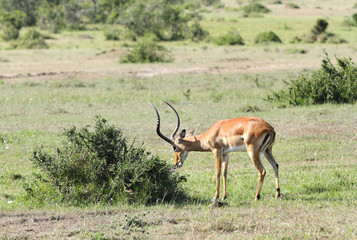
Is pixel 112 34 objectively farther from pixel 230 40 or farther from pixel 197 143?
pixel 197 143

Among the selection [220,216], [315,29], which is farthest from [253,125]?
[315,29]

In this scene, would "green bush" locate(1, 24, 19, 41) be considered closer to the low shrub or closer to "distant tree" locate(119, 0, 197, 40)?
"distant tree" locate(119, 0, 197, 40)

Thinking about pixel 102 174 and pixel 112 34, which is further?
pixel 112 34

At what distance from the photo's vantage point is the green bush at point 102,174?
7086 millimetres

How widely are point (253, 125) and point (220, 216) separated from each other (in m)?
1.36

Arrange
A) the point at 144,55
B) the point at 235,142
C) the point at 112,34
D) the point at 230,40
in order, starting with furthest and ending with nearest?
the point at 112,34 → the point at 230,40 → the point at 144,55 → the point at 235,142

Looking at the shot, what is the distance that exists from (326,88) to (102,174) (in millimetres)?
8718

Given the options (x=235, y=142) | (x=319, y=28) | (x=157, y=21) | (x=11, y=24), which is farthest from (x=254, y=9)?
(x=235, y=142)

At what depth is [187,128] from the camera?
12555 millimetres

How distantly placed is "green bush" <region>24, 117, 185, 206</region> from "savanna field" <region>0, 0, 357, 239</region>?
12 cm

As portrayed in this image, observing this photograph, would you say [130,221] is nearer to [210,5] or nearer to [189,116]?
[189,116]

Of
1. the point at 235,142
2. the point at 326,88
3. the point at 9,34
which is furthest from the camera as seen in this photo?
the point at 9,34

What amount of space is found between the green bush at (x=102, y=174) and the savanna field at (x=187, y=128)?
0.39ft

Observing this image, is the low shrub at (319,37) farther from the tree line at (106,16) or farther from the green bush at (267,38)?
the tree line at (106,16)
